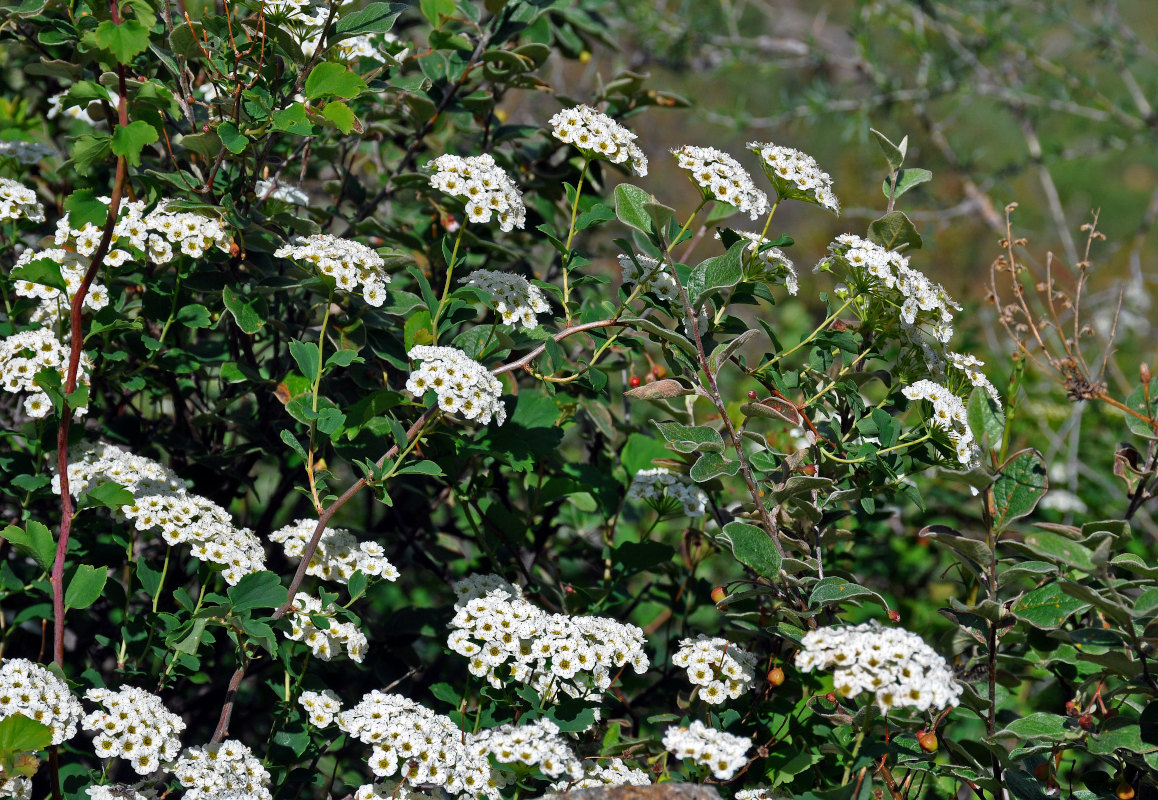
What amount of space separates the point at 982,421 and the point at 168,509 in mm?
1380

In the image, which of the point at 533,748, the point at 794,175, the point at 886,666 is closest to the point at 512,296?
the point at 794,175

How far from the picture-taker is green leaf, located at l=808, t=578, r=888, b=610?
148 cm

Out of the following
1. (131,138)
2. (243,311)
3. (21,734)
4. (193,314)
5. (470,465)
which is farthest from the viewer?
(470,465)

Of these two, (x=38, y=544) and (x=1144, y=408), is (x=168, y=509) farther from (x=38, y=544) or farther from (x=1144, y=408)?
(x=1144, y=408)

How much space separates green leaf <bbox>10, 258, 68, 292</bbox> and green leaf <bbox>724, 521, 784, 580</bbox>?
1.15 m

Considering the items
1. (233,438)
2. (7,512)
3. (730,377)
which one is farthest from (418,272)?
(730,377)

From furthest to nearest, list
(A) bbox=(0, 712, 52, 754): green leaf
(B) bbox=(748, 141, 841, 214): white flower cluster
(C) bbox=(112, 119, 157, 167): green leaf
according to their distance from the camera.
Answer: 1. (B) bbox=(748, 141, 841, 214): white flower cluster
2. (C) bbox=(112, 119, 157, 167): green leaf
3. (A) bbox=(0, 712, 52, 754): green leaf

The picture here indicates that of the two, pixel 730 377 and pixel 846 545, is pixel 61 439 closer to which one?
pixel 846 545

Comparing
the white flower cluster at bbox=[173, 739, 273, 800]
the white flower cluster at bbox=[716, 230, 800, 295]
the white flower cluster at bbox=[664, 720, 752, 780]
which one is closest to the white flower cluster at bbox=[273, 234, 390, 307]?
the white flower cluster at bbox=[716, 230, 800, 295]

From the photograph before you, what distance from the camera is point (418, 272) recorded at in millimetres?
1639

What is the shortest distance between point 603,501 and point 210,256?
3.10 ft

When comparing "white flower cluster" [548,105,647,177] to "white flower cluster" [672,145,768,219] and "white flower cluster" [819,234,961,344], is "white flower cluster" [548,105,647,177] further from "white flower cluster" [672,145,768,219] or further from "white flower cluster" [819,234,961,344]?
"white flower cluster" [819,234,961,344]

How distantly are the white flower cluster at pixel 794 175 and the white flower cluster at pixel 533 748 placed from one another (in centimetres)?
95

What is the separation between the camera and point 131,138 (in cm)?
144
